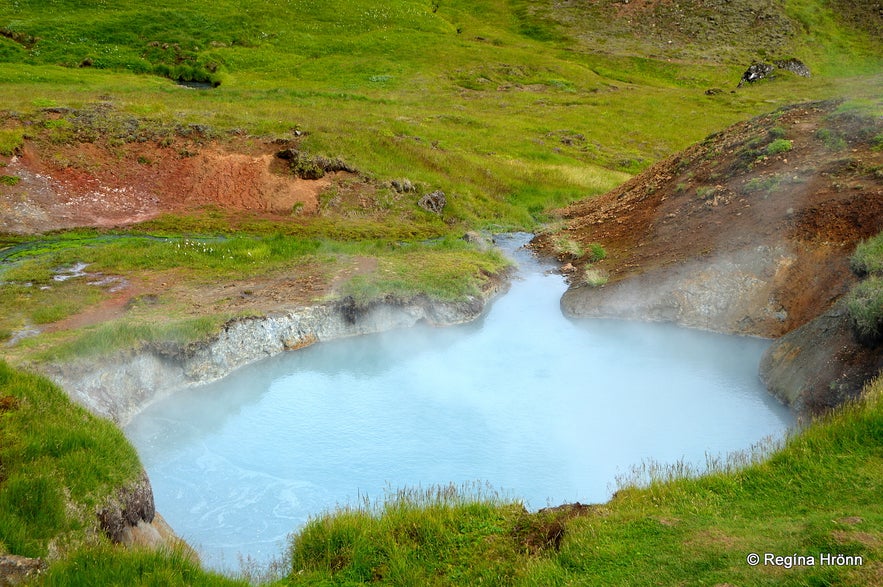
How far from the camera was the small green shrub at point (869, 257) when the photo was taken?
18219mm

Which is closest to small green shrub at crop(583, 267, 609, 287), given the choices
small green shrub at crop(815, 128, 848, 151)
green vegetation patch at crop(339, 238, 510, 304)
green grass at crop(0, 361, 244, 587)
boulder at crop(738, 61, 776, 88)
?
green vegetation patch at crop(339, 238, 510, 304)

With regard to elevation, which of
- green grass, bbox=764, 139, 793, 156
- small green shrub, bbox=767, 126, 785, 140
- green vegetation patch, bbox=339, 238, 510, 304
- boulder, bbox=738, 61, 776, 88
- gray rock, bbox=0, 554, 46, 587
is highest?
boulder, bbox=738, 61, 776, 88

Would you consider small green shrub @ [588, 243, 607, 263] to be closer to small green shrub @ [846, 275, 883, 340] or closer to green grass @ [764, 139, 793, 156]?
green grass @ [764, 139, 793, 156]

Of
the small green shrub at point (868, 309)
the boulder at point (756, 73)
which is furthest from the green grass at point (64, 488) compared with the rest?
the boulder at point (756, 73)

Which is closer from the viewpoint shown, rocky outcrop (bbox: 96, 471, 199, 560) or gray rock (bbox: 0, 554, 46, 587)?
gray rock (bbox: 0, 554, 46, 587)

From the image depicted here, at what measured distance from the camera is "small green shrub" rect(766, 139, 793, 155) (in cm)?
2755

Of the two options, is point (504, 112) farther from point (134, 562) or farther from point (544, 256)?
point (134, 562)

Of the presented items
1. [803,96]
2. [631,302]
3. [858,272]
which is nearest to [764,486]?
[858,272]

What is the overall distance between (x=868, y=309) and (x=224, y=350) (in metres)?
15.7

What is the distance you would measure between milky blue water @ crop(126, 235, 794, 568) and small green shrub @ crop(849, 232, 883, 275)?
336 centimetres

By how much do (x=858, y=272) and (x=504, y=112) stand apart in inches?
1629

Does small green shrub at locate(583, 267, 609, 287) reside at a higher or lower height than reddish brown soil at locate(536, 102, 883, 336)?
lower

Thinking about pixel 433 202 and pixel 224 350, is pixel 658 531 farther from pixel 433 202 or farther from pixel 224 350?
pixel 433 202

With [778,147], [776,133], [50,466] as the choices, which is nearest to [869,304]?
[778,147]
